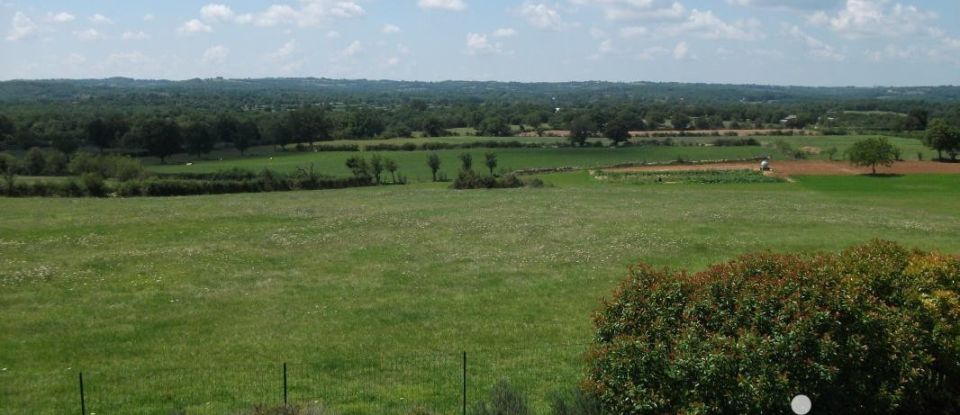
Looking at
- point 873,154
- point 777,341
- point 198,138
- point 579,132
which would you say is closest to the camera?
point 777,341

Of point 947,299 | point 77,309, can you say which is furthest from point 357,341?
point 947,299

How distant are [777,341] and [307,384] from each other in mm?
10761

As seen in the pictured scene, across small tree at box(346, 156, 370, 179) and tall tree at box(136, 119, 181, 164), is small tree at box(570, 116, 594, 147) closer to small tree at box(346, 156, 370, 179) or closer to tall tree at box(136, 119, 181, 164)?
small tree at box(346, 156, 370, 179)

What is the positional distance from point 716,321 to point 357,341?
12277 millimetres

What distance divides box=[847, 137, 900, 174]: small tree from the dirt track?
1.62m

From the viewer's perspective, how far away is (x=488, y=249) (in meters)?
37.5

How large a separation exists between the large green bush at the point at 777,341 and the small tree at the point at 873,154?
80634 millimetres

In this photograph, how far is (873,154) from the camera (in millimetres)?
85375

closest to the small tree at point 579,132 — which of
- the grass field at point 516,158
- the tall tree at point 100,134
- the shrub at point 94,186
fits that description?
the grass field at point 516,158

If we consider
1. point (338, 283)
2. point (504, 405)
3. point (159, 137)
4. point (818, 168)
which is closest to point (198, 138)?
point (159, 137)

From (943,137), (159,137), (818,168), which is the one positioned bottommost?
(818,168)

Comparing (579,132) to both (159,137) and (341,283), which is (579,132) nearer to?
(159,137)

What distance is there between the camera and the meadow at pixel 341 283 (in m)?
17.6

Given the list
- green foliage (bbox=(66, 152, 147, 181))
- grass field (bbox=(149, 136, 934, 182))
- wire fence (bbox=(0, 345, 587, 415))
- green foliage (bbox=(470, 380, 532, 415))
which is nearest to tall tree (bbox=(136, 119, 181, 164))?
grass field (bbox=(149, 136, 934, 182))
